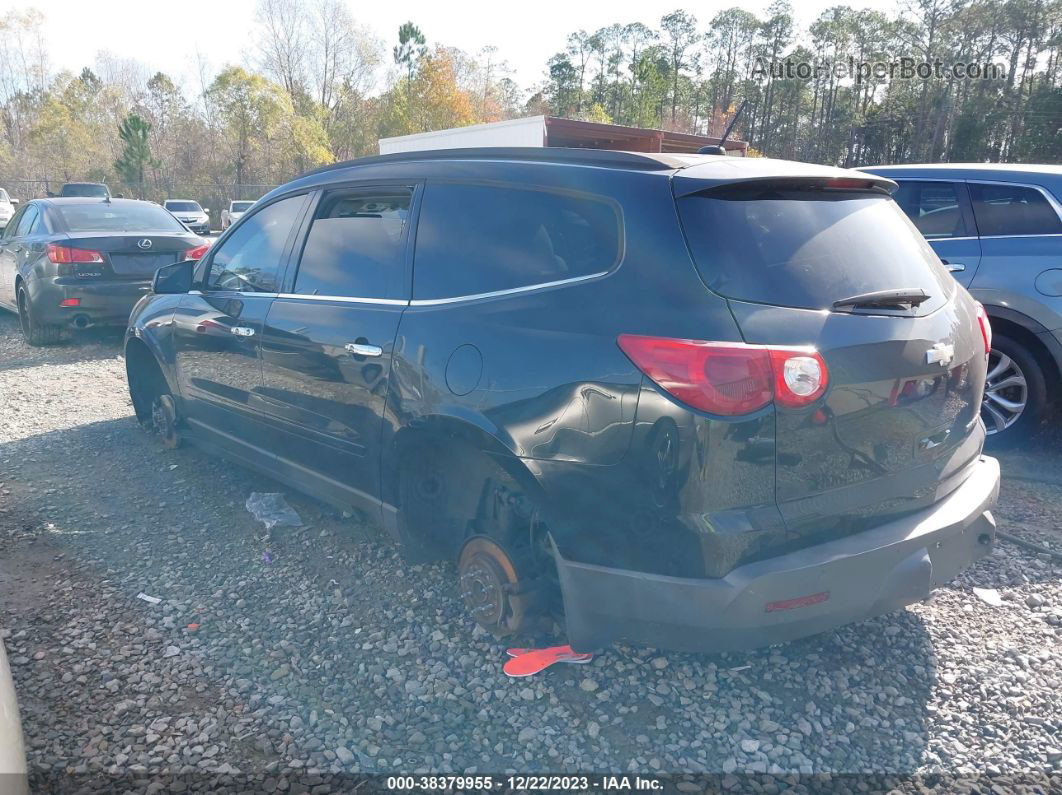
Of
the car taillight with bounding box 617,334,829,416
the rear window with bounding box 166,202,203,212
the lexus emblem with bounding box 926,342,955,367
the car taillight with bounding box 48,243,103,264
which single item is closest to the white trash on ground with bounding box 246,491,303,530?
the car taillight with bounding box 617,334,829,416

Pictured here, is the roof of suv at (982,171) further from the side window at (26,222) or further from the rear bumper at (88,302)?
the side window at (26,222)

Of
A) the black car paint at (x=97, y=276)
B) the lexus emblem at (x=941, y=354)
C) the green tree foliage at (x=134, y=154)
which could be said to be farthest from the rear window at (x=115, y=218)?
the green tree foliage at (x=134, y=154)

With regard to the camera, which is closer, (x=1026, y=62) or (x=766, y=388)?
(x=766, y=388)

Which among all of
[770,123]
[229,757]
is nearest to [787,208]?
[229,757]

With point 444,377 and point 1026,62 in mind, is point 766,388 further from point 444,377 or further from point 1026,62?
point 1026,62

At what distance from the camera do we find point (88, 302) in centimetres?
808

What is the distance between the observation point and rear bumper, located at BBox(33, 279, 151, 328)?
26.4 ft

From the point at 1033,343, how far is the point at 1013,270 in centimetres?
49

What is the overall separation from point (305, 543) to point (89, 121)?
216ft

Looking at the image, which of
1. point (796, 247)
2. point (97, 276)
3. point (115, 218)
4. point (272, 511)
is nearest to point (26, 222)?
point (115, 218)

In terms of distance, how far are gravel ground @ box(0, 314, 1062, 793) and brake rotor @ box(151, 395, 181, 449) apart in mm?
1120

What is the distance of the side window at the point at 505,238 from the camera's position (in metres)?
2.61

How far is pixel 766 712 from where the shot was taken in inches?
105

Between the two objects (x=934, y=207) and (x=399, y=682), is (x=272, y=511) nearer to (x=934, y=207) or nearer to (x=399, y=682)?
(x=399, y=682)
